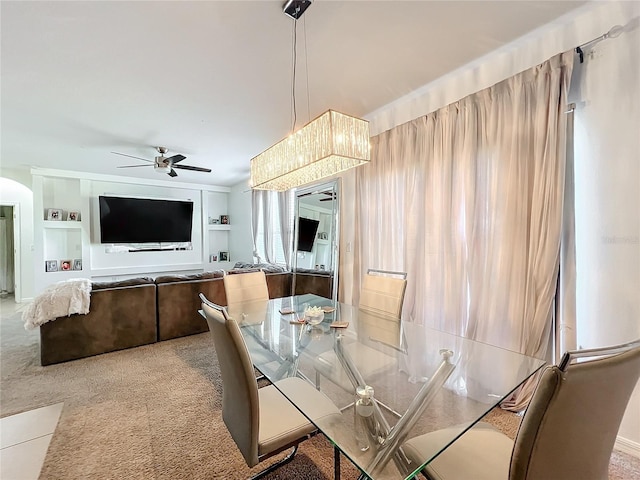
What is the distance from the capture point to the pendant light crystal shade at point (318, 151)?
168 cm

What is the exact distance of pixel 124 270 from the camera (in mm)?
6059

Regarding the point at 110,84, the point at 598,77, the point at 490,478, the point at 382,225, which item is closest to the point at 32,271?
the point at 110,84

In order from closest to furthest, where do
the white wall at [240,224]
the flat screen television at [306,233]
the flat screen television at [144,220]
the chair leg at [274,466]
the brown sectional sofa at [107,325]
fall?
the chair leg at [274,466] → the brown sectional sofa at [107,325] → the flat screen television at [306,233] → the flat screen television at [144,220] → the white wall at [240,224]

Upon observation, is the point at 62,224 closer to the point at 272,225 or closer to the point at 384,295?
the point at 272,225

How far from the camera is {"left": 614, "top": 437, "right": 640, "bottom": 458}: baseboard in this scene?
1.62 m

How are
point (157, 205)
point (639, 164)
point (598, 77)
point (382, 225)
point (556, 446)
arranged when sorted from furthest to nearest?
point (157, 205)
point (382, 225)
point (598, 77)
point (639, 164)
point (556, 446)

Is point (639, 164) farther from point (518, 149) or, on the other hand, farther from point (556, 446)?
point (556, 446)

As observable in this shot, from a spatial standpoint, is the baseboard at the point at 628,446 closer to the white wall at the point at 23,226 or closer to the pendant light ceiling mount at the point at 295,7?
the pendant light ceiling mount at the point at 295,7

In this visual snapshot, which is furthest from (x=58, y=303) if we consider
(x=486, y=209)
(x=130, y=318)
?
(x=486, y=209)

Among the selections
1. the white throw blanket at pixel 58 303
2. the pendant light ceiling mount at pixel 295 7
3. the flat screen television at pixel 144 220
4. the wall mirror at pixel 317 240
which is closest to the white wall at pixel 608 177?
the pendant light ceiling mount at pixel 295 7

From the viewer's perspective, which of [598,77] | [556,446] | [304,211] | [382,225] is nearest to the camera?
[556,446]

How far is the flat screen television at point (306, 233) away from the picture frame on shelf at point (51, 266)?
15.6 feet

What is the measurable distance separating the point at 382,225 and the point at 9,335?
16.6 feet

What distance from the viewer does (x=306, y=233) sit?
15.3 feet
